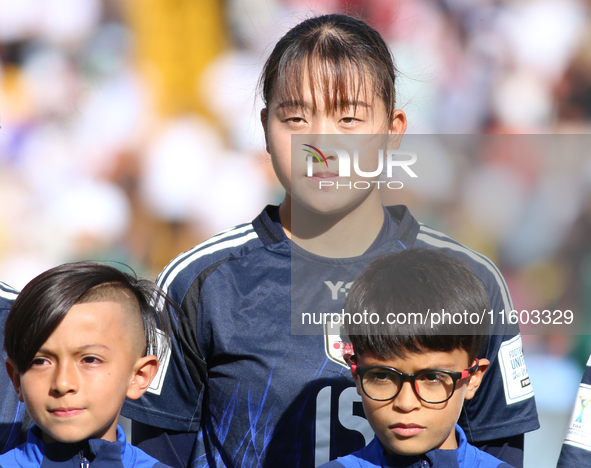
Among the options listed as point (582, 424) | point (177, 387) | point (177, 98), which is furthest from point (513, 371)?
point (177, 98)

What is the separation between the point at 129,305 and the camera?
48.2 inches

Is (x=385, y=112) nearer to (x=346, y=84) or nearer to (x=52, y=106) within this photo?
(x=346, y=84)

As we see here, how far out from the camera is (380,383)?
109 cm

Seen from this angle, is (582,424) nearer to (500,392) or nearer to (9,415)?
(500,392)

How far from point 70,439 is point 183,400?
0.29 meters

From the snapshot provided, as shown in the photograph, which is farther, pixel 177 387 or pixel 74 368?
pixel 177 387

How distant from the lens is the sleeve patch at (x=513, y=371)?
1312 mm

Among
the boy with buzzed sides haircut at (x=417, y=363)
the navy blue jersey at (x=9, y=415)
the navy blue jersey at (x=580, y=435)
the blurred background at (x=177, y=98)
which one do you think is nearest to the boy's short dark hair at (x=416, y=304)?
the boy with buzzed sides haircut at (x=417, y=363)

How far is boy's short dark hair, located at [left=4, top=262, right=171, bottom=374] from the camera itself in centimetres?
112

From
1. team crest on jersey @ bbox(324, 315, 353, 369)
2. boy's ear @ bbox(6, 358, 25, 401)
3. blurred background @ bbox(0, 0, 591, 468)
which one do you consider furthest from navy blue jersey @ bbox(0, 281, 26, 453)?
blurred background @ bbox(0, 0, 591, 468)

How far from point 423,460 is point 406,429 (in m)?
0.07

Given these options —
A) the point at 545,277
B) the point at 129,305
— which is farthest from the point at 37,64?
the point at 545,277

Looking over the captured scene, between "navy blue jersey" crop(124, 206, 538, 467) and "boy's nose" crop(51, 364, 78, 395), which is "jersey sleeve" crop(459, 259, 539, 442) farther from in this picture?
"boy's nose" crop(51, 364, 78, 395)

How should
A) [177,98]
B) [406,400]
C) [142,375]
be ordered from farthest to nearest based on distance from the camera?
1. [177,98]
2. [142,375]
3. [406,400]
